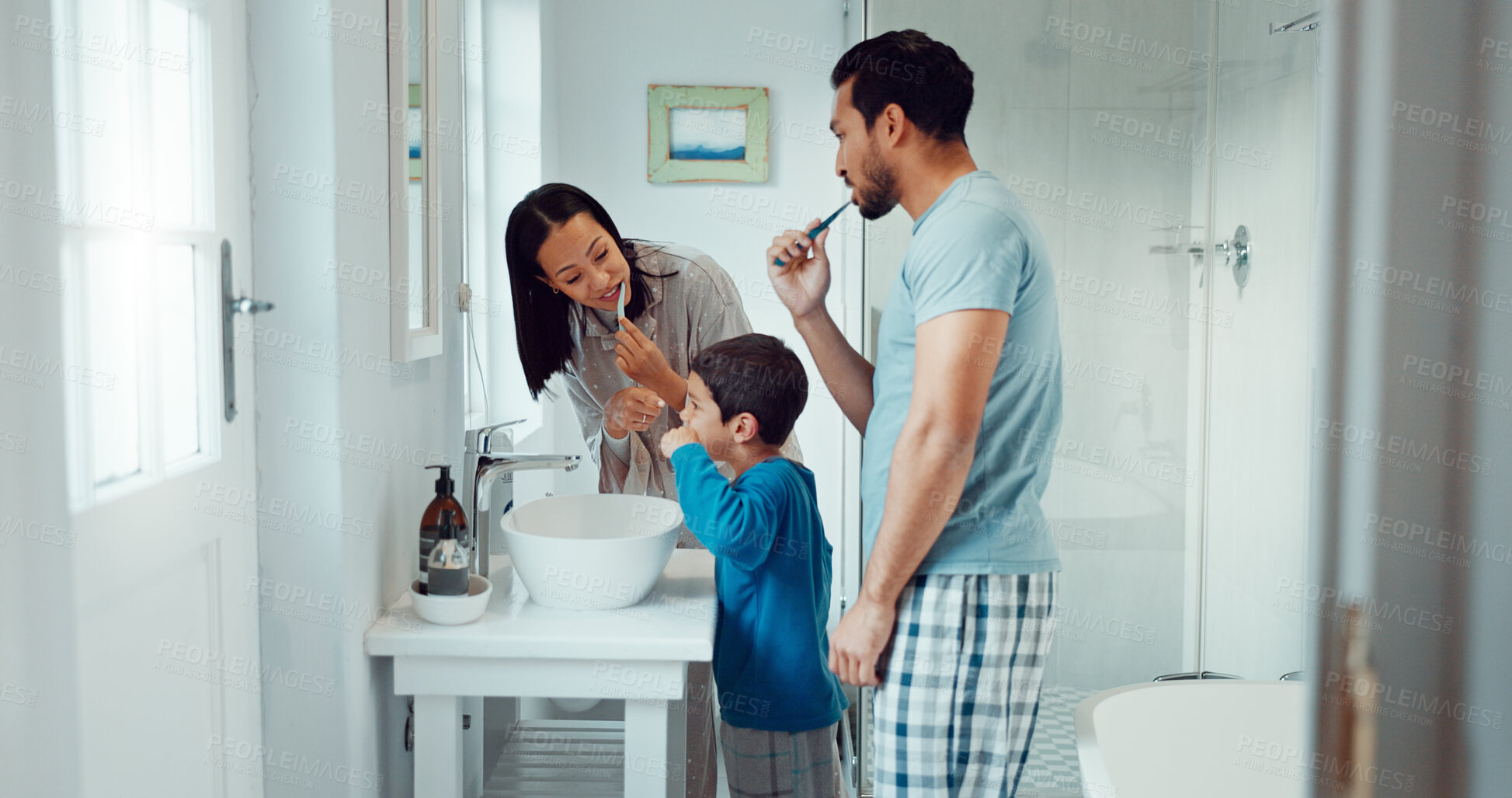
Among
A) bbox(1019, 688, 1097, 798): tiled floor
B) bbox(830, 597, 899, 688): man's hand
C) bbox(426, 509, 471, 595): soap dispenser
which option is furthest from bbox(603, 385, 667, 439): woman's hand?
bbox(1019, 688, 1097, 798): tiled floor

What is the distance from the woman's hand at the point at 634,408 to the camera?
5.76 ft

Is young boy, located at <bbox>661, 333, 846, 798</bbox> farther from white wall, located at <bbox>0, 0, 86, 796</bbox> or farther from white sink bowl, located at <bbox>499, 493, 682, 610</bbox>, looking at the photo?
white wall, located at <bbox>0, 0, 86, 796</bbox>

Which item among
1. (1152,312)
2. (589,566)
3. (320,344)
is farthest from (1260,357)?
(320,344)

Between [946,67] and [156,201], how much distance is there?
2.67 ft

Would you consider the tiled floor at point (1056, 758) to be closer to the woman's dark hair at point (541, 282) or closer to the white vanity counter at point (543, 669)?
the white vanity counter at point (543, 669)

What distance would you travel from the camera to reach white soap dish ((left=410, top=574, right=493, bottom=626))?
125 cm

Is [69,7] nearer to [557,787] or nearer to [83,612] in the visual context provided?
[83,612]

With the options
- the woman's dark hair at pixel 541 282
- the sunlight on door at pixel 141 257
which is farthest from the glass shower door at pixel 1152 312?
the sunlight on door at pixel 141 257

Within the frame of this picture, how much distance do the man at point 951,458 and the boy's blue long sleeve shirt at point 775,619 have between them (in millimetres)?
255

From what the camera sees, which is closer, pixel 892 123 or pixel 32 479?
pixel 32 479

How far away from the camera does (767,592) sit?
1.41 metres

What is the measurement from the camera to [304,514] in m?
1.17

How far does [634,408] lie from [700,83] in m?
1.37

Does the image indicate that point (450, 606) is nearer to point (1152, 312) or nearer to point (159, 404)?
point (159, 404)
